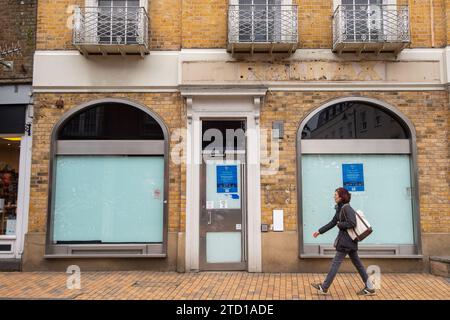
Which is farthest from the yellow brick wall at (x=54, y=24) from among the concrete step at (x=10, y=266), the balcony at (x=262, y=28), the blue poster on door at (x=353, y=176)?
the blue poster on door at (x=353, y=176)

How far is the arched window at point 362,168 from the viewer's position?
875cm

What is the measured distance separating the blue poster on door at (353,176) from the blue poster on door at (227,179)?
2308mm

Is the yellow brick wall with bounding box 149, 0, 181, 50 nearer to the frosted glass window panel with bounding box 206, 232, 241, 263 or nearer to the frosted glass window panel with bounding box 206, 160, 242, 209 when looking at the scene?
the frosted glass window panel with bounding box 206, 160, 242, 209

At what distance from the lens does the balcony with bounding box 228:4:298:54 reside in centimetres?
870

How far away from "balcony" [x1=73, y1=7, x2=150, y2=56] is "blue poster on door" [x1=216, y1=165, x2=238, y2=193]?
302 cm

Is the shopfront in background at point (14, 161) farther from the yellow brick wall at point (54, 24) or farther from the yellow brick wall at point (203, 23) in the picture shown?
the yellow brick wall at point (203, 23)

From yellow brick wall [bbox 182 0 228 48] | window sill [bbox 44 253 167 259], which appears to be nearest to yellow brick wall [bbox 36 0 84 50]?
yellow brick wall [bbox 182 0 228 48]

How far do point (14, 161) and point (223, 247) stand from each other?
16.3ft

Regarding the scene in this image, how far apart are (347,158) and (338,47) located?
2.33m

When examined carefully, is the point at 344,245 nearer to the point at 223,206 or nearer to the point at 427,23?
the point at 223,206

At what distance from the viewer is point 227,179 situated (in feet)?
29.3

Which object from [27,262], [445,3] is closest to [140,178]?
[27,262]

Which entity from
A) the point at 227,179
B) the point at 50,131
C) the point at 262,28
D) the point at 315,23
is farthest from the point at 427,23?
the point at 50,131

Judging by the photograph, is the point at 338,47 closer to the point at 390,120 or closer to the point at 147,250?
the point at 390,120
